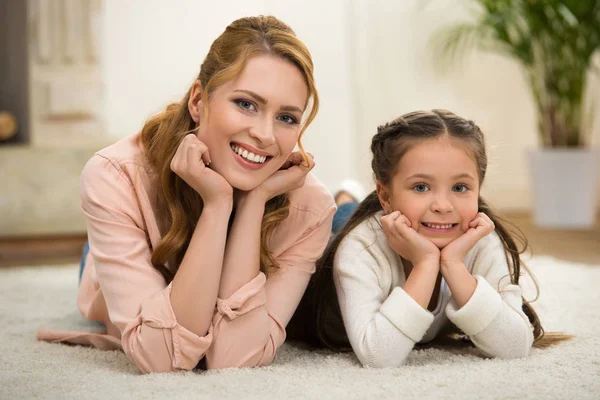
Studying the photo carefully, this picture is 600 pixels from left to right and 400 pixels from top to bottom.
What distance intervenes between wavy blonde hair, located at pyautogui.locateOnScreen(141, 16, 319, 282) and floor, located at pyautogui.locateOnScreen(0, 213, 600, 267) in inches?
68.9

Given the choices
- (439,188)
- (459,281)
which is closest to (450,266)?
(459,281)

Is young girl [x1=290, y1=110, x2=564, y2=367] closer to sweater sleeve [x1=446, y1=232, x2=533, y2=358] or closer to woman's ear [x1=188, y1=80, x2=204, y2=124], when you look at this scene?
sweater sleeve [x1=446, y1=232, x2=533, y2=358]

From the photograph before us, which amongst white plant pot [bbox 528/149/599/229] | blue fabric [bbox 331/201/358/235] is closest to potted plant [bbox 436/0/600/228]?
white plant pot [bbox 528/149/599/229]

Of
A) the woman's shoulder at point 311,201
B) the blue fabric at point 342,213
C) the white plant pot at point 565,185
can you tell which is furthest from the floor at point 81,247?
the woman's shoulder at point 311,201

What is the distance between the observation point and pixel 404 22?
14.4 feet

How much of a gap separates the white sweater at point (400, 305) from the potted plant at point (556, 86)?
2.55 metres

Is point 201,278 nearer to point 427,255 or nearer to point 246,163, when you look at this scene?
point 246,163

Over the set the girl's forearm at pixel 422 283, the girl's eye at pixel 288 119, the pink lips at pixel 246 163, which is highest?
the girl's eye at pixel 288 119

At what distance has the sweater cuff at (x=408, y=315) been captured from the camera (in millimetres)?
1397

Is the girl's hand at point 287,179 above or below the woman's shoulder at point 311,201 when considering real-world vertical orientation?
above

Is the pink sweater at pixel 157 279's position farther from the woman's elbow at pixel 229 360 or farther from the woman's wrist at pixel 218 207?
the woman's wrist at pixel 218 207

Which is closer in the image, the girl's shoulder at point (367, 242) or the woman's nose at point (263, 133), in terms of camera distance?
the woman's nose at point (263, 133)

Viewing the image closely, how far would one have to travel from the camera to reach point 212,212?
4.66 ft

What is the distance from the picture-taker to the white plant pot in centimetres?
397
